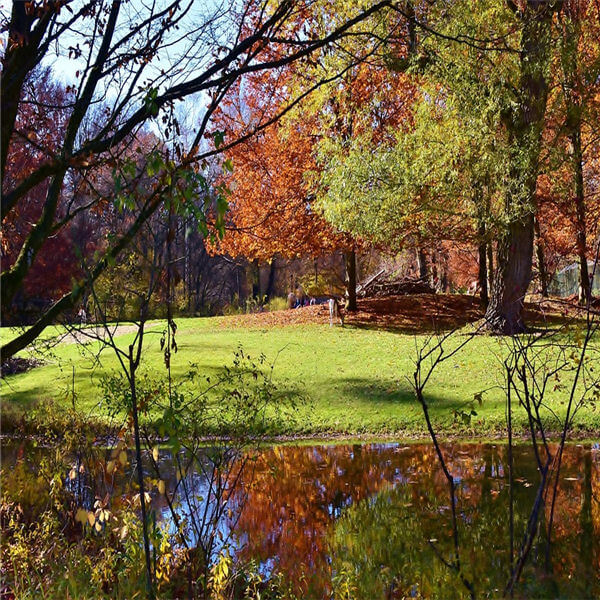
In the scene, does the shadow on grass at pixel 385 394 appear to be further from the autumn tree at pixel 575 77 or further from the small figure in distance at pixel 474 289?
the small figure in distance at pixel 474 289

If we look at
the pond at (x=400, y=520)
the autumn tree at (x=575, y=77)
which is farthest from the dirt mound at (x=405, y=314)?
the pond at (x=400, y=520)

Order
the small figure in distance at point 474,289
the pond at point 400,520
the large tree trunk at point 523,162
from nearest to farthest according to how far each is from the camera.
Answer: the pond at point 400,520 → the large tree trunk at point 523,162 → the small figure in distance at point 474,289

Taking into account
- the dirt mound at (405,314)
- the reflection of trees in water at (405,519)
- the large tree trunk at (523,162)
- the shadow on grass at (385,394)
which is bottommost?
the reflection of trees in water at (405,519)

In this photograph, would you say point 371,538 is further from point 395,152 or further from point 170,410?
point 395,152

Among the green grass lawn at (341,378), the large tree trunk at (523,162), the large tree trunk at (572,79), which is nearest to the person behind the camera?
the green grass lawn at (341,378)

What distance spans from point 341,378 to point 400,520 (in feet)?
22.0

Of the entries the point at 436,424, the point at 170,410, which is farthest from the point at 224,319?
the point at 170,410

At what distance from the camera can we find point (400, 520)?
6.32 meters

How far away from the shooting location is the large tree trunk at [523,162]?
13.0 meters

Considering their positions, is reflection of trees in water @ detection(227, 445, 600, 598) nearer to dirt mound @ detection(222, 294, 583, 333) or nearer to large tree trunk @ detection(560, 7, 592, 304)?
large tree trunk @ detection(560, 7, 592, 304)

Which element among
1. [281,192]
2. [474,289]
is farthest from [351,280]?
[474,289]

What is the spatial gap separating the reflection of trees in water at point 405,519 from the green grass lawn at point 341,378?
1256 mm

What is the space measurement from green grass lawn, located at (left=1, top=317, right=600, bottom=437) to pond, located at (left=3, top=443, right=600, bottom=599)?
1180 mm

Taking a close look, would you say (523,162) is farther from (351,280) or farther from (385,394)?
(351,280)
